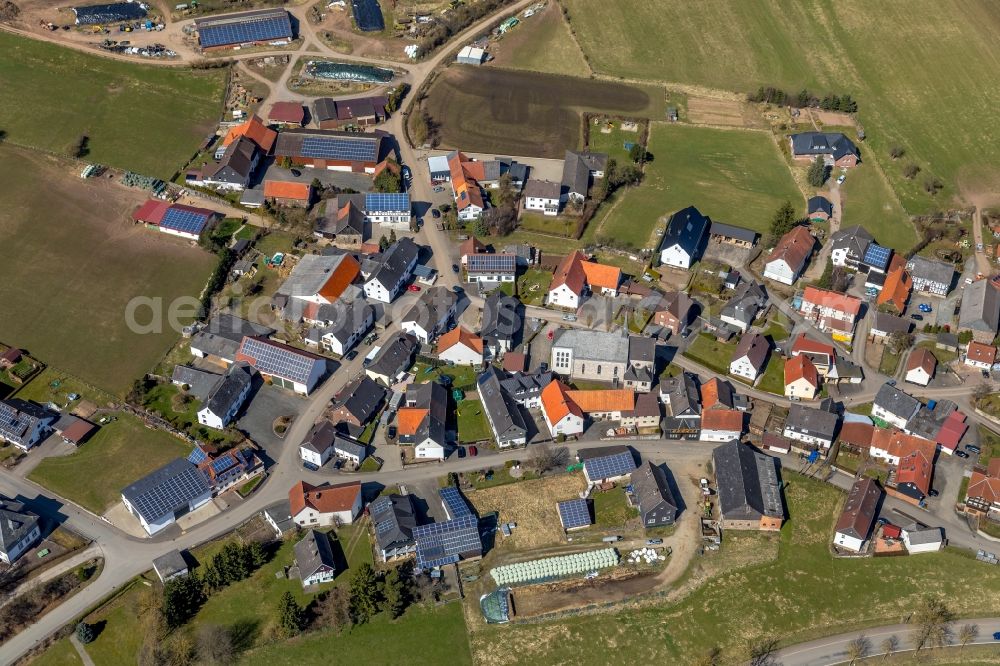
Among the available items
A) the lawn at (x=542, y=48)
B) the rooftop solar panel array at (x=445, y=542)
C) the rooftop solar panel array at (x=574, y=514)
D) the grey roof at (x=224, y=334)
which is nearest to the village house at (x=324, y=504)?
the rooftop solar panel array at (x=445, y=542)

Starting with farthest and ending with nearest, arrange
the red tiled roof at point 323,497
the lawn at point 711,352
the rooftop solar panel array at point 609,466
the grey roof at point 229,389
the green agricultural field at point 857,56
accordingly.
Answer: the green agricultural field at point 857,56
the lawn at point 711,352
the grey roof at point 229,389
the rooftop solar panel array at point 609,466
the red tiled roof at point 323,497

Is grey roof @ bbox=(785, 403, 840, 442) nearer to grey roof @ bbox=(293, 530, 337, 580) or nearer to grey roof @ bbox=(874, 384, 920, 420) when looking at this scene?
grey roof @ bbox=(874, 384, 920, 420)

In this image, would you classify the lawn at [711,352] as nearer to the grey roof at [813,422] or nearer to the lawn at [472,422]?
the grey roof at [813,422]

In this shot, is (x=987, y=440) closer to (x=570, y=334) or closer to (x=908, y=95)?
(x=570, y=334)

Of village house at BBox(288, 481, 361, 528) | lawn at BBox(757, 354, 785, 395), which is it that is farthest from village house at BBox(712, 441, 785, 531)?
village house at BBox(288, 481, 361, 528)

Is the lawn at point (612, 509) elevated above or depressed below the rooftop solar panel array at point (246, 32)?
below

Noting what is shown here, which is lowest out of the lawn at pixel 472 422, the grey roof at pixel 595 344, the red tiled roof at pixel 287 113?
the lawn at pixel 472 422

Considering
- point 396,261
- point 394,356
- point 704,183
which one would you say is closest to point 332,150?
point 396,261
